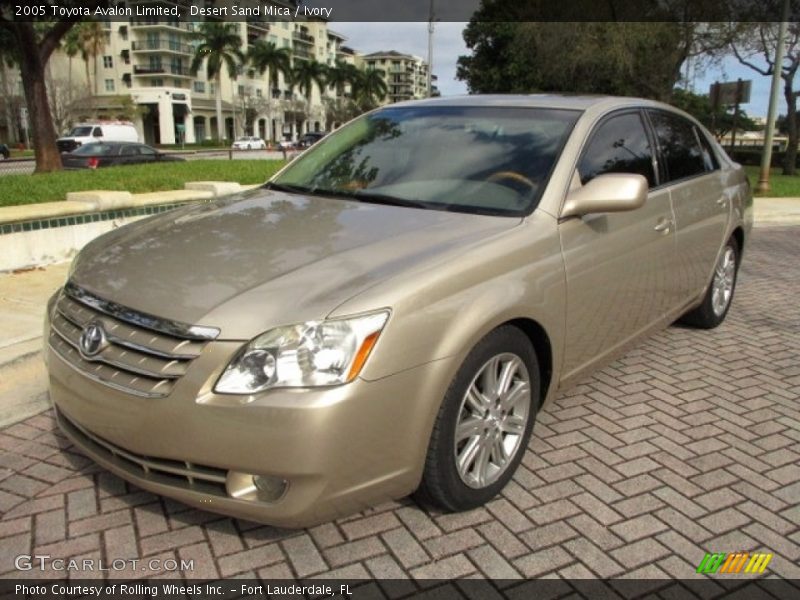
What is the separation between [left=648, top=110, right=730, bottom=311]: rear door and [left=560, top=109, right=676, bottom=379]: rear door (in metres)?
0.18

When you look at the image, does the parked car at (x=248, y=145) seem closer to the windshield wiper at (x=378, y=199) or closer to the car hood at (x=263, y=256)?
the windshield wiper at (x=378, y=199)

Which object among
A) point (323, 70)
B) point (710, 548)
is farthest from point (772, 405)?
point (323, 70)

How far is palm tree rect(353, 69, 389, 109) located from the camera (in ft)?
317

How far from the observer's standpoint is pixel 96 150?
19469 mm

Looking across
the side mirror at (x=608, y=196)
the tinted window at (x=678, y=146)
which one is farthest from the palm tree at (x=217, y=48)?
the side mirror at (x=608, y=196)

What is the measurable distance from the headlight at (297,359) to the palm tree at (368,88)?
9650 cm

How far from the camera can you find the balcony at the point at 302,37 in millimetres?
98319

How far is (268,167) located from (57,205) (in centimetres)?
525

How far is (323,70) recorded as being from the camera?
8950 centimetres

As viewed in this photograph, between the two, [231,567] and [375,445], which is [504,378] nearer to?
[375,445]

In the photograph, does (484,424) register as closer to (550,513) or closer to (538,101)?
(550,513)

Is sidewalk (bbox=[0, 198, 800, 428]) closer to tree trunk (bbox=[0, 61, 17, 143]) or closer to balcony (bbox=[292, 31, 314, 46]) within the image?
tree trunk (bbox=[0, 61, 17, 143])

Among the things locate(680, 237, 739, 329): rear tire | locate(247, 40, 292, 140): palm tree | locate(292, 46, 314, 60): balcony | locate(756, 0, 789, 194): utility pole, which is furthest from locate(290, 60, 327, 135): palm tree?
locate(680, 237, 739, 329): rear tire

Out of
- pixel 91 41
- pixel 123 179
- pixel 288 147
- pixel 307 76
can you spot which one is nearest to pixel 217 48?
pixel 91 41
